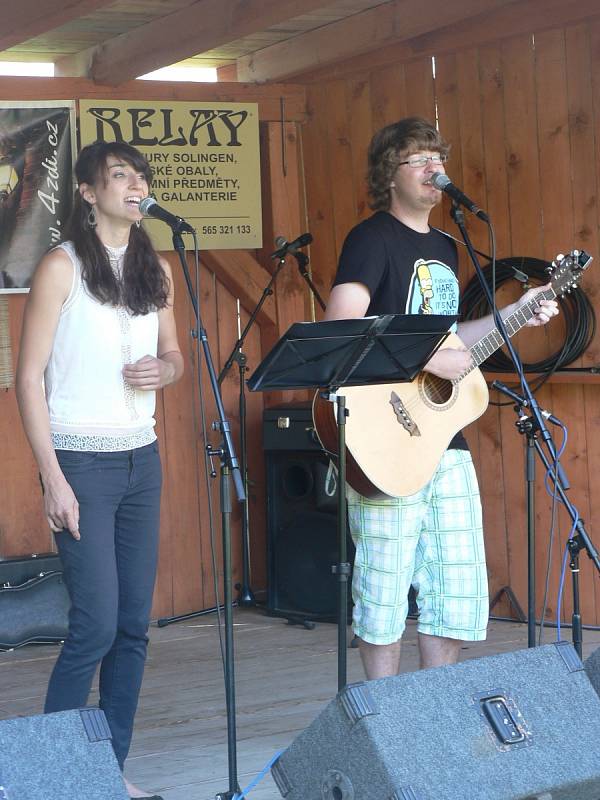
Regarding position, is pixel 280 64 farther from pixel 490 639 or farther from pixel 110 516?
pixel 110 516

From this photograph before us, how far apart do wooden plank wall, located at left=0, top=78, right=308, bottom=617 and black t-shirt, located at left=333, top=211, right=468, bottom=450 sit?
8.11 feet

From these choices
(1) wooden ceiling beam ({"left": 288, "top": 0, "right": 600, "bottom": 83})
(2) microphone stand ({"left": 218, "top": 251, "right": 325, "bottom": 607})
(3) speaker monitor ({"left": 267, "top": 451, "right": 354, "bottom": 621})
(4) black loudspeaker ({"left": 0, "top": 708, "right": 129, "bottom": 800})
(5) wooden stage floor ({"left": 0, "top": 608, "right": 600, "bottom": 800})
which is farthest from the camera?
(2) microphone stand ({"left": 218, "top": 251, "right": 325, "bottom": 607})

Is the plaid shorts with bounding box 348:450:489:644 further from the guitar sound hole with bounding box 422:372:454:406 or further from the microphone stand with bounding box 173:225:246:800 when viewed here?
the microphone stand with bounding box 173:225:246:800

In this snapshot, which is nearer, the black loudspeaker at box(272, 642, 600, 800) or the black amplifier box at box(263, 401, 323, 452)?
the black loudspeaker at box(272, 642, 600, 800)

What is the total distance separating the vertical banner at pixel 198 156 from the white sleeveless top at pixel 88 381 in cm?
250

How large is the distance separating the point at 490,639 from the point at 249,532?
1466 mm

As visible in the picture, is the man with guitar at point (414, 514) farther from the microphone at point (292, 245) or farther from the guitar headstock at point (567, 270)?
the microphone at point (292, 245)

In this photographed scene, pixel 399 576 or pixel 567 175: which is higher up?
pixel 567 175

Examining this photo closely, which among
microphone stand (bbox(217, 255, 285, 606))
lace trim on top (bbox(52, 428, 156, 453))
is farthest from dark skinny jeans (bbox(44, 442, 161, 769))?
microphone stand (bbox(217, 255, 285, 606))

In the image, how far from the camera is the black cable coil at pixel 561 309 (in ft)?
16.0

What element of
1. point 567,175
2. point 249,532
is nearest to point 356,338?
point 567,175

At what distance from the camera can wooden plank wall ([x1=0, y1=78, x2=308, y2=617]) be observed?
5.73 m

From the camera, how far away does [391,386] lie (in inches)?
130

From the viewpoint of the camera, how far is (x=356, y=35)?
5.18 m
